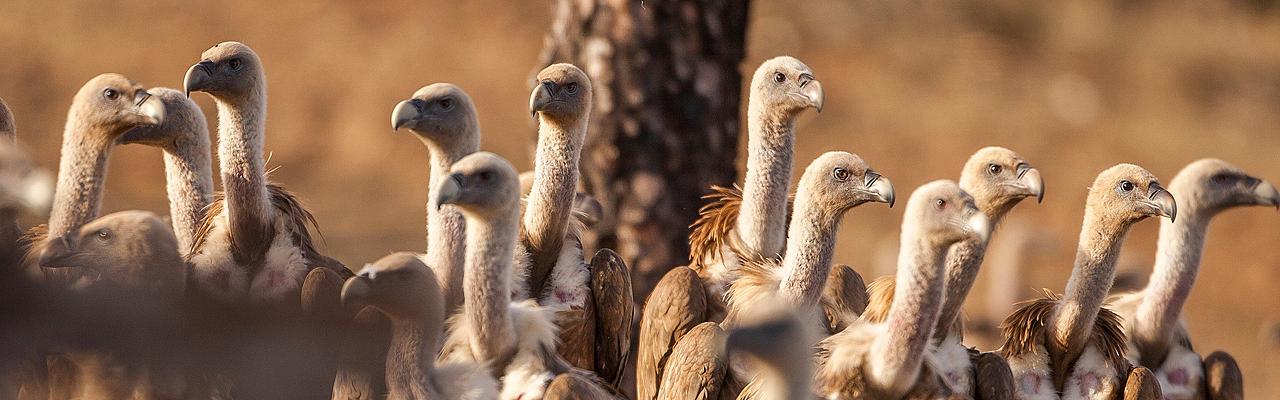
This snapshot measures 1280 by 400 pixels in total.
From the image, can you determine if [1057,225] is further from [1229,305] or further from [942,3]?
[942,3]

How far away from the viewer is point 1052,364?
19.9 feet

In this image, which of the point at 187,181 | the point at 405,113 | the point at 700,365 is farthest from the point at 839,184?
the point at 187,181

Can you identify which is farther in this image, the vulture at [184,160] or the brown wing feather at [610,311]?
the vulture at [184,160]

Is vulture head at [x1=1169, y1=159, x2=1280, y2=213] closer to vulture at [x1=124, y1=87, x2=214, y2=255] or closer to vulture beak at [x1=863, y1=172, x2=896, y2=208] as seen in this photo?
vulture beak at [x1=863, y1=172, x2=896, y2=208]

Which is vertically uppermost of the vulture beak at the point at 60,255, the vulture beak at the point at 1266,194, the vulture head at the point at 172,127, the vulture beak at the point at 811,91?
the vulture beak at the point at 811,91

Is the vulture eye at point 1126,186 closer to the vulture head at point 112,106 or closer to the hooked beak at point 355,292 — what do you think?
the hooked beak at point 355,292

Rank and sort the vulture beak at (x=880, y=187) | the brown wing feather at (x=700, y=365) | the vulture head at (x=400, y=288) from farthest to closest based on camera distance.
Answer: the vulture beak at (x=880, y=187)
the brown wing feather at (x=700, y=365)
the vulture head at (x=400, y=288)

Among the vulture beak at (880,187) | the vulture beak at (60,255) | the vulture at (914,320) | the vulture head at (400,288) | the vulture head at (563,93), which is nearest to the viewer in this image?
the vulture head at (400,288)

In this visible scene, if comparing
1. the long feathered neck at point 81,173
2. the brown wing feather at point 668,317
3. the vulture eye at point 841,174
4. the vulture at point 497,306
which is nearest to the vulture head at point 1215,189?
the vulture eye at point 841,174

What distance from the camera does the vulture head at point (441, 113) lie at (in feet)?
19.6

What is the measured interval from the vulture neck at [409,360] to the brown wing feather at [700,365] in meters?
0.87

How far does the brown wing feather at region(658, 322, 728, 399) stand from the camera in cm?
559

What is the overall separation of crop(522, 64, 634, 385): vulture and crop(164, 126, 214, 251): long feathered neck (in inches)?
46.5

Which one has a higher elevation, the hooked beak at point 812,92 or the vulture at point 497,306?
the hooked beak at point 812,92
